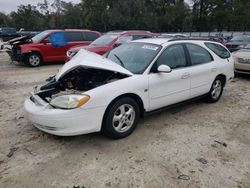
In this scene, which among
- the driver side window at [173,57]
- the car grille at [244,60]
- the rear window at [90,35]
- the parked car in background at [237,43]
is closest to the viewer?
the driver side window at [173,57]

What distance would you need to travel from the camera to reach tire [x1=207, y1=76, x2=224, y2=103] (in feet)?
17.7

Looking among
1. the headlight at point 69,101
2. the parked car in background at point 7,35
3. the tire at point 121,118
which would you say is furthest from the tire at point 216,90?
the parked car in background at point 7,35

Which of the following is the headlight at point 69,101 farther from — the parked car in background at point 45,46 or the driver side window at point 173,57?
the parked car in background at point 45,46

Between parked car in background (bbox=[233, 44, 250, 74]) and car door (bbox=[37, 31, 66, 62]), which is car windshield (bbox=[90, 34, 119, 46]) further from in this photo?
parked car in background (bbox=[233, 44, 250, 74])

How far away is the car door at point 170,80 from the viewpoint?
401cm

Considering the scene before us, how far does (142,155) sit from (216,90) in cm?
309

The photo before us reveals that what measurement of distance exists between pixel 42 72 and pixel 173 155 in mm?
7479

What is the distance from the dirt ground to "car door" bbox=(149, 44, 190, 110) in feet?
1.55

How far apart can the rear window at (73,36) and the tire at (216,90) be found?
26.0 ft

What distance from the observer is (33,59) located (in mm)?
10570

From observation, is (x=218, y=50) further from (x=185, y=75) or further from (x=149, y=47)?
(x=149, y=47)

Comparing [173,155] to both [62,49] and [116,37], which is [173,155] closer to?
[116,37]

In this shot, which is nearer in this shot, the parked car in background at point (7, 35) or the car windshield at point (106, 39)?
the car windshield at point (106, 39)

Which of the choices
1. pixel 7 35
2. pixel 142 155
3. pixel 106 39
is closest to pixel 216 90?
pixel 142 155
